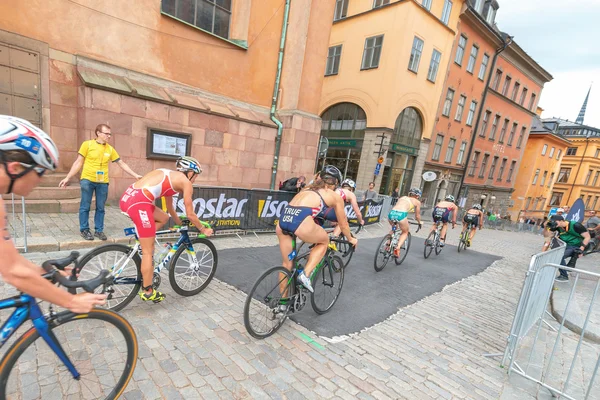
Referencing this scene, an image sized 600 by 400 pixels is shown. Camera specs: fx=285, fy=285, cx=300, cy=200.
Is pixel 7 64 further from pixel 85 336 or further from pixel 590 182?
pixel 590 182

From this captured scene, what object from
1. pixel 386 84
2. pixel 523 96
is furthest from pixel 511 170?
pixel 386 84

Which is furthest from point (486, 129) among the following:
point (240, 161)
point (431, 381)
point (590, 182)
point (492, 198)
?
point (590, 182)

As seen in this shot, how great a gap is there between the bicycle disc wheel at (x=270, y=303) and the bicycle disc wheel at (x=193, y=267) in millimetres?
1145

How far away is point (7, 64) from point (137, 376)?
25.7ft

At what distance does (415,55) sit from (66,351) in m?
22.3

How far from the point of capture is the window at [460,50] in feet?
72.2

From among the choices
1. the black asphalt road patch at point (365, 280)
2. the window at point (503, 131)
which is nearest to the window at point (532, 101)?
the window at point (503, 131)

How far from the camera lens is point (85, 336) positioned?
197 centimetres

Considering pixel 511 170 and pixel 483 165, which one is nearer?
pixel 483 165

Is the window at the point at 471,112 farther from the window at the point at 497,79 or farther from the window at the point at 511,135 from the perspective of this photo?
the window at the point at 511,135

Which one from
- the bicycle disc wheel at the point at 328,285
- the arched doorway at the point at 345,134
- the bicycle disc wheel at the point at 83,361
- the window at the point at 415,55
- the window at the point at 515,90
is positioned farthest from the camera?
the window at the point at 515,90

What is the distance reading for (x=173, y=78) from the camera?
29.0 ft

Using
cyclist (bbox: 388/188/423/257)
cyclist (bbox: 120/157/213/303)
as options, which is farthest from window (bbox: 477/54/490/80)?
cyclist (bbox: 120/157/213/303)

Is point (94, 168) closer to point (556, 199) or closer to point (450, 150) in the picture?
point (450, 150)
